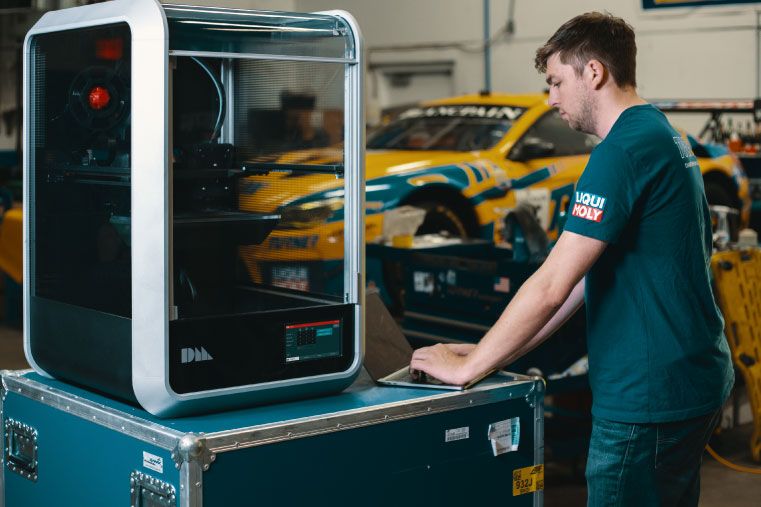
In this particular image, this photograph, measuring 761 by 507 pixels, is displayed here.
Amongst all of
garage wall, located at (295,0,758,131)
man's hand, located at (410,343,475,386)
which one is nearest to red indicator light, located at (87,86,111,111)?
man's hand, located at (410,343,475,386)

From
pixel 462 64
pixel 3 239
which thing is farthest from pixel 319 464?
pixel 462 64

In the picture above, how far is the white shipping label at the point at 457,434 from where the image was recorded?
2.54 m

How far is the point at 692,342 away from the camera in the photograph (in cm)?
229

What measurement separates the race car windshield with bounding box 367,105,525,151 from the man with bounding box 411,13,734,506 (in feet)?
20.5

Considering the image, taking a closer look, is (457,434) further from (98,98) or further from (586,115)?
(98,98)

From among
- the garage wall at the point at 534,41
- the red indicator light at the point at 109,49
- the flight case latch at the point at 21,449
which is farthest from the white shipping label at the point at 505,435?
the garage wall at the point at 534,41

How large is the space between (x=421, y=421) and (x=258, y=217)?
59 cm

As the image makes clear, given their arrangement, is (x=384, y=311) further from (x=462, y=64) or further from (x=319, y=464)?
(x=462, y=64)

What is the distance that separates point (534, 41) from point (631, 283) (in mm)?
12267

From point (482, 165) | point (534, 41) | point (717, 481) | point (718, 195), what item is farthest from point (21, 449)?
point (534, 41)

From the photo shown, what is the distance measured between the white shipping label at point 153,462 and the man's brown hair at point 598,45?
1.19 metres

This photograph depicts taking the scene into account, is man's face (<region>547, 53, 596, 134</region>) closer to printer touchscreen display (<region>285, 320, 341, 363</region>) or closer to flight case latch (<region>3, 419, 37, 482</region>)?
printer touchscreen display (<region>285, 320, 341, 363</region>)

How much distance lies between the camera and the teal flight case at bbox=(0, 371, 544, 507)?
7.25 feet

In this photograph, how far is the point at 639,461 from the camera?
2.29m
